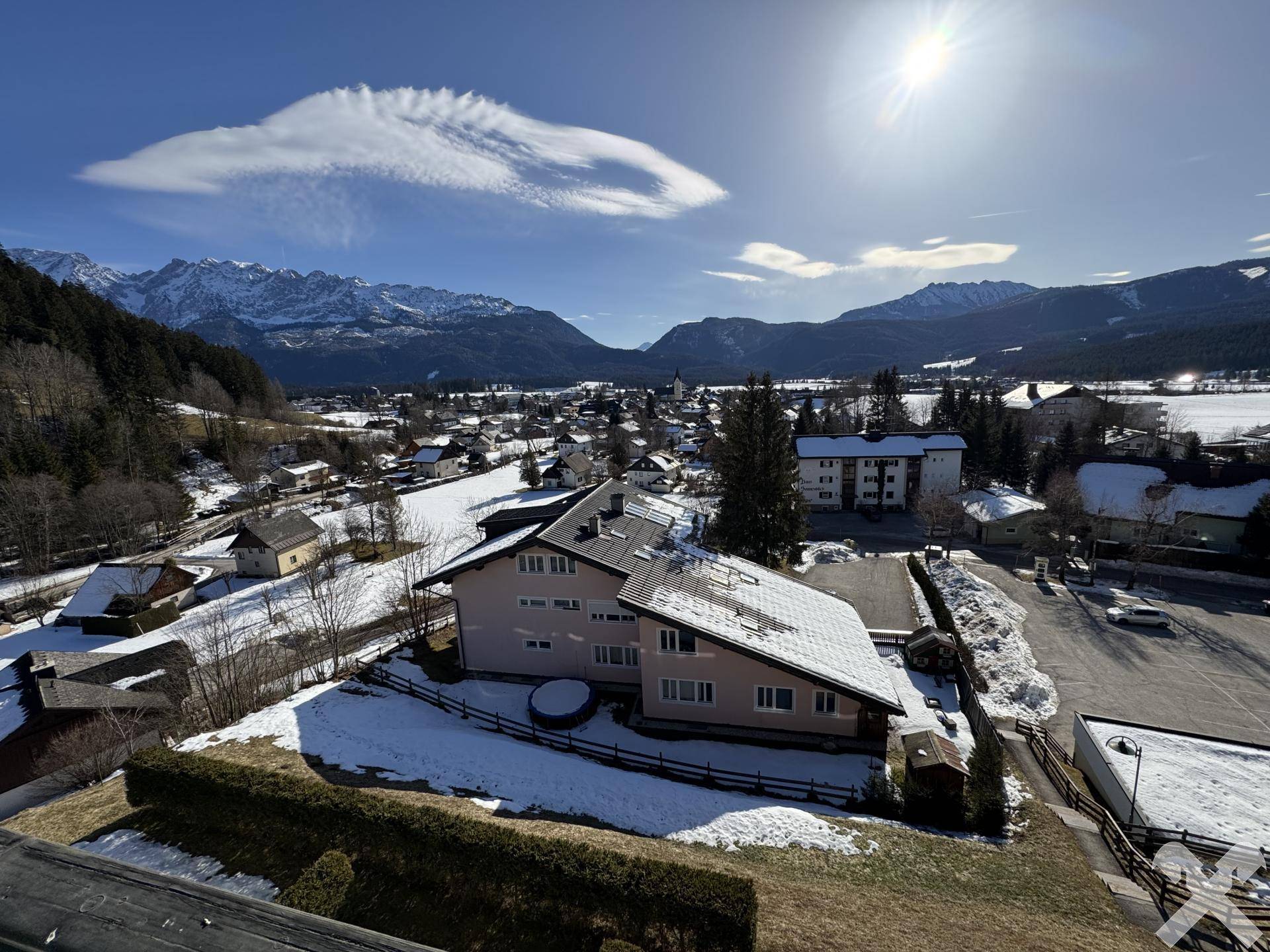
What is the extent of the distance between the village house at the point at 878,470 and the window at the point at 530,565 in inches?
1773

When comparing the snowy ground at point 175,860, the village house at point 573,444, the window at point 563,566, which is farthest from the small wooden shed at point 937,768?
the village house at point 573,444

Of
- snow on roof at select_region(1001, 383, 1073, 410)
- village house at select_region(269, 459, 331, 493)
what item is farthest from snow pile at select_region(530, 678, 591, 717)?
snow on roof at select_region(1001, 383, 1073, 410)

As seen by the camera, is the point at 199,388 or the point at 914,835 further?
the point at 199,388

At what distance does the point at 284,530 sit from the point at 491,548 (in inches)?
1652

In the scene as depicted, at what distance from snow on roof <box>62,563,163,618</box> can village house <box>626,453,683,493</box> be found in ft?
177

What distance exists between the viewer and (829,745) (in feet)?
63.1

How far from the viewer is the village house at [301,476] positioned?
279ft

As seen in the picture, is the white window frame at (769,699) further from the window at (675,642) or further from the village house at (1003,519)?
the village house at (1003,519)

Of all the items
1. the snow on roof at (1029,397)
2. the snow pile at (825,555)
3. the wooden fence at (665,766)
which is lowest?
the snow pile at (825,555)

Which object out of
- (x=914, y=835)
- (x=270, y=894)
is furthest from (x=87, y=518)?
(x=914, y=835)

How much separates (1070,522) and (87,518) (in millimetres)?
93864

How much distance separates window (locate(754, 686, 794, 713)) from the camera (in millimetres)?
20047

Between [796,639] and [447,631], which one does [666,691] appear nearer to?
[796,639]

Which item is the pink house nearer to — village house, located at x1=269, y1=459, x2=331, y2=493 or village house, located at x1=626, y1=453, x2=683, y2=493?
village house, located at x1=626, y1=453, x2=683, y2=493
